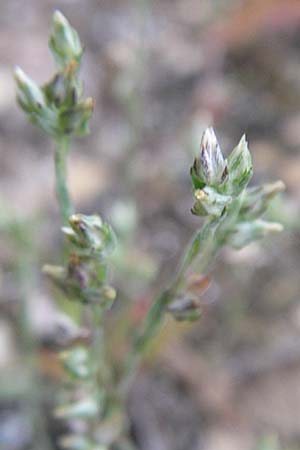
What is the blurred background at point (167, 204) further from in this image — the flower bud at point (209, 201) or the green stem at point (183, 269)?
the flower bud at point (209, 201)

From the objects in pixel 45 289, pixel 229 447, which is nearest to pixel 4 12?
pixel 45 289

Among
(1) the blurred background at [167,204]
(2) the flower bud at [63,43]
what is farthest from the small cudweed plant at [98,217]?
(1) the blurred background at [167,204]

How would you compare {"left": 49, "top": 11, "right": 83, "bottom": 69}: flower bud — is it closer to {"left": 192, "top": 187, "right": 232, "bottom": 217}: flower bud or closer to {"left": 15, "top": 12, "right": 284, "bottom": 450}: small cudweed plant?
{"left": 15, "top": 12, "right": 284, "bottom": 450}: small cudweed plant

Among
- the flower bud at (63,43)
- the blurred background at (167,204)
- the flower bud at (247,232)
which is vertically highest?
the blurred background at (167,204)

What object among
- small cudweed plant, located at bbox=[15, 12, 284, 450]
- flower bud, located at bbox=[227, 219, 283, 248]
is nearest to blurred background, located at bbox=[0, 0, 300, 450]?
small cudweed plant, located at bbox=[15, 12, 284, 450]

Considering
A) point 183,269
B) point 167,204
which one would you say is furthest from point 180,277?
point 167,204

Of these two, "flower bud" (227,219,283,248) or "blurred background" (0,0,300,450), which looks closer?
"flower bud" (227,219,283,248)

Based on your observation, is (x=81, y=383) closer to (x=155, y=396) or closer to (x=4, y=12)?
(x=155, y=396)
